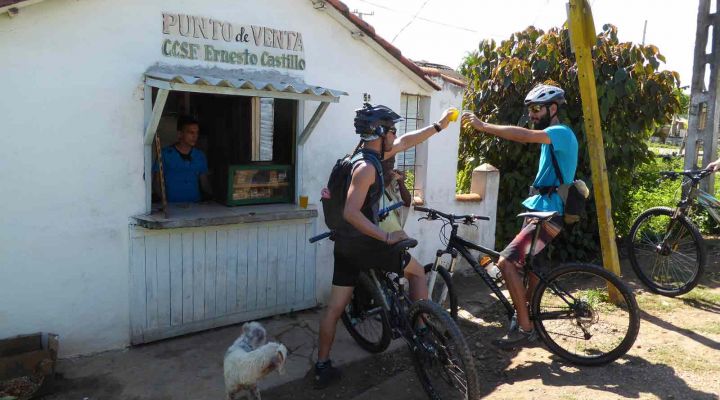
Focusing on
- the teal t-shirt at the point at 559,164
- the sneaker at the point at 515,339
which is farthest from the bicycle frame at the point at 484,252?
the teal t-shirt at the point at 559,164

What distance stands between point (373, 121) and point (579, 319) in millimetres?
2193

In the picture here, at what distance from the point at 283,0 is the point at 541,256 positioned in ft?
15.1

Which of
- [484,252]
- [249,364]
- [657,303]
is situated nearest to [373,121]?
[484,252]

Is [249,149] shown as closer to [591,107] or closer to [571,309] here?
[571,309]

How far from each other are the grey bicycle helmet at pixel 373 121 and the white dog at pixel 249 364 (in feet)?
4.80

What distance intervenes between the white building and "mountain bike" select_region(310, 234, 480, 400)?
1353 mm

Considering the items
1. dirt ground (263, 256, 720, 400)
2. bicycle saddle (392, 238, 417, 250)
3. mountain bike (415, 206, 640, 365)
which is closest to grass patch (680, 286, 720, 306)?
dirt ground (263, 256, 720, 400)

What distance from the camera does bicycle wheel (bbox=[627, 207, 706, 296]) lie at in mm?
5576

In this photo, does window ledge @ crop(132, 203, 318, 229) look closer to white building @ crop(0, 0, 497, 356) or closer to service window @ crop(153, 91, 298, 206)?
white building @ crop(0, 0, 497, 356)

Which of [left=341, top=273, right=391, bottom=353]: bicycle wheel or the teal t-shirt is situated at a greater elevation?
the teal t-shirt

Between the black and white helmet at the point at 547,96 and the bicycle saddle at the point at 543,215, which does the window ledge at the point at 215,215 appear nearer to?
the bicycle saddle at the point at 543,215

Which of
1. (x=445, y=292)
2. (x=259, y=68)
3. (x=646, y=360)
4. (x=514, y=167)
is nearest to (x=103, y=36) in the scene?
(x=259, y=68)

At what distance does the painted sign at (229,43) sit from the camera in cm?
431

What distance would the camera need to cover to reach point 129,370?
4.02m
